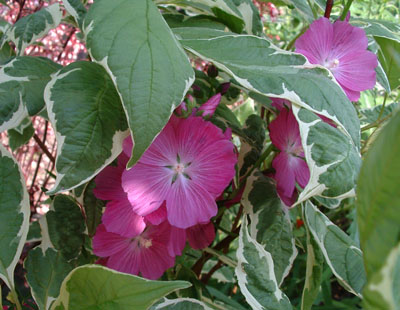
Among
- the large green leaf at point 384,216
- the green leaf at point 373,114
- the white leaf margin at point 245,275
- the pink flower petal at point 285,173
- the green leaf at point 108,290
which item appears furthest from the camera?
the green leaf at point 373,114

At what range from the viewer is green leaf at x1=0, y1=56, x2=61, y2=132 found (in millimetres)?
515

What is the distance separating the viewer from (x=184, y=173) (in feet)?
1.94

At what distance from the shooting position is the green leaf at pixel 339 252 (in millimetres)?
582

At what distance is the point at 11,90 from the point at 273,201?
372 millimetres

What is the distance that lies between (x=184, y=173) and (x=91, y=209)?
0.55 feet

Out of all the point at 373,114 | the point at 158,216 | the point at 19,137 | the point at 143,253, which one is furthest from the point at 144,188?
the point at 373,114

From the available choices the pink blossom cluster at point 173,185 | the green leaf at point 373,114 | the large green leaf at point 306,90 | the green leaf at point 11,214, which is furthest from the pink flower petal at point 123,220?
the green leaf at point 373,114

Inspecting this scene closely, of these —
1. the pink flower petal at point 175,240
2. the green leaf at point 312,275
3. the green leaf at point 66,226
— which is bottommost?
the green leaf at point 66,226

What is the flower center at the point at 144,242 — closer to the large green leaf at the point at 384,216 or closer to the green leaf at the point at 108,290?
the green leaf at the point at 108,290

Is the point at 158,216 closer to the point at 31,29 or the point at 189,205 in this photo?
the point at 189,205

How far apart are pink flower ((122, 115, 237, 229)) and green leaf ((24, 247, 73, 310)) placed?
200mm

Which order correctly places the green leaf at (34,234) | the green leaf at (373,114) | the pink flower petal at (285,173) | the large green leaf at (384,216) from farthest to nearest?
the green leaf at (373,114), the green leaf at (34,234), the pink flower petal at (285,173), the large green leaf at (384,216)

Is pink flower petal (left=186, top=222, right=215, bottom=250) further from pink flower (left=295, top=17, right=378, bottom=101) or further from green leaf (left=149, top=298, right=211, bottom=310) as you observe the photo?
pink flower (left=295, top=17, right=378, bottom=101)

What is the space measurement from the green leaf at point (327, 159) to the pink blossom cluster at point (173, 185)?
11 centimetres
